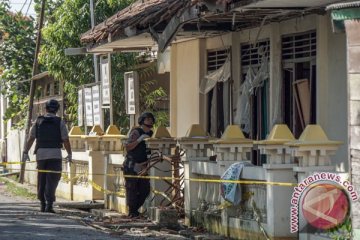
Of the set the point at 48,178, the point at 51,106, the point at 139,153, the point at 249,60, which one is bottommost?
the point at 48,178

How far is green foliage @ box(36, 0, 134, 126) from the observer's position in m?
25.3

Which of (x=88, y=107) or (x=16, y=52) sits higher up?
(x=16, y=52)

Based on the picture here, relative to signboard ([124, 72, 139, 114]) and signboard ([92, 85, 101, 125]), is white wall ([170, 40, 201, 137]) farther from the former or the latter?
signboard ([92, 85, 101, 125])

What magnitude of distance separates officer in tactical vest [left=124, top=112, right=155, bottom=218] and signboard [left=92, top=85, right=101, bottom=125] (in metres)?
5.15

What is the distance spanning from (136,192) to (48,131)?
209cm

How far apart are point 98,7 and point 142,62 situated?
1754 mm

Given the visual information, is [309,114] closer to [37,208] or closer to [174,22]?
[174,22]

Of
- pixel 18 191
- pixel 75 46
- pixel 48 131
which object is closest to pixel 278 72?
pixel 48 131

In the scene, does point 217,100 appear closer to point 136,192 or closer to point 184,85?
point 184,85

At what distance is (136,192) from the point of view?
1628cm

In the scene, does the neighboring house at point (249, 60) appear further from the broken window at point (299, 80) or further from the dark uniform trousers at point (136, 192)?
the dark uniform trousers at point (136, 192)

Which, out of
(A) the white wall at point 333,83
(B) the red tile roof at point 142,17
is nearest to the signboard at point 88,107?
(B) the red tile roof at point 142,17

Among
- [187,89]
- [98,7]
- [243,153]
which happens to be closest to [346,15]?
[243,153]

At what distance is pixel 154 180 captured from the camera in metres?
16.5
